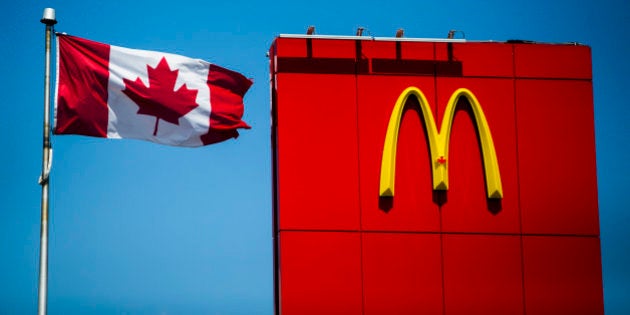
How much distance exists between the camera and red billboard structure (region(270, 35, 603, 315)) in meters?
30.7

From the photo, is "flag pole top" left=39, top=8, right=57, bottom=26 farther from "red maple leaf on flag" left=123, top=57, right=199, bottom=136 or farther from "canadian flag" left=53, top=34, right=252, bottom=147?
"red maple leaf on flag" left=123, top=57, right=199, bottom=136

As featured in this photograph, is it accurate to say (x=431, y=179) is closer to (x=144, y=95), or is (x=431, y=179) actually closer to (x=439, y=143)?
(x=439, y=143)

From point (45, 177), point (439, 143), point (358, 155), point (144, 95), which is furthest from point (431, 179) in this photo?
point (45, 177)

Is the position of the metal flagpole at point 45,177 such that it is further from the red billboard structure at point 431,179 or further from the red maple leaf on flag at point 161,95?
the red billboard structure at point 431,179

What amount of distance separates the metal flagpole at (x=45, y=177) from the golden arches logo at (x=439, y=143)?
867 centimetres

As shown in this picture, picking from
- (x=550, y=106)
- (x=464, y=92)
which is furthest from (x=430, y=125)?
(x=550, y=106)

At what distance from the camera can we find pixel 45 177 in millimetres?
27109

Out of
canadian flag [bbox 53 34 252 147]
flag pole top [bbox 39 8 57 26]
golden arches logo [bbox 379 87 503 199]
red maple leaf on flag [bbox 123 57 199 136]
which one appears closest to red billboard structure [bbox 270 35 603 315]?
golden arches logo [bbox 379 87 503 199]

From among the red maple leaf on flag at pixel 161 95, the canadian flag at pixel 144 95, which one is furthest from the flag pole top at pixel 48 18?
the red maple leaf on flag at pixel 161 95

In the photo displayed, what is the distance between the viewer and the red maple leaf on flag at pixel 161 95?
30328 mm

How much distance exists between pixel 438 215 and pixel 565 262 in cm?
371

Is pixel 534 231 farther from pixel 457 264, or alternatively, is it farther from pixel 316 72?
pixel 316 72

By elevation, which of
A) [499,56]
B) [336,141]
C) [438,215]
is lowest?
[438,215]

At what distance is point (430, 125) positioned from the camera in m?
31.5
